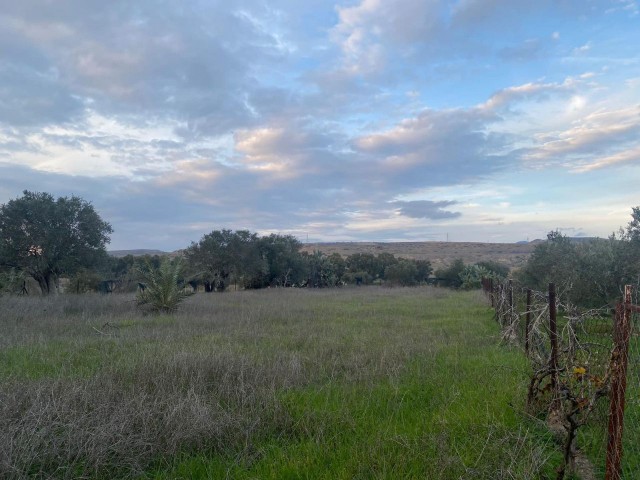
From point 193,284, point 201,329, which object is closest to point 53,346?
point 201,329

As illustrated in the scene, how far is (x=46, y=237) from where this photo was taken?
22859 mm

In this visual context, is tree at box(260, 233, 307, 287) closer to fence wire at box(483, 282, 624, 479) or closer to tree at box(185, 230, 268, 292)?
tree at box(185, 230, 268, 292)

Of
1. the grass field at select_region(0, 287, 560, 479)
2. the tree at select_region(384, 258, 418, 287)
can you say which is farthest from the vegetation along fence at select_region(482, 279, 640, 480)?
the tree at select_region(384, 258, 418, 287)

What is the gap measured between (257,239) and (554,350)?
34584 mm

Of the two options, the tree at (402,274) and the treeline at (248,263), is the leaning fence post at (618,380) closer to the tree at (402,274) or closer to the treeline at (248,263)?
the treeline at (248,263)

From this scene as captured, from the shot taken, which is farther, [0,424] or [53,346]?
[53,346]

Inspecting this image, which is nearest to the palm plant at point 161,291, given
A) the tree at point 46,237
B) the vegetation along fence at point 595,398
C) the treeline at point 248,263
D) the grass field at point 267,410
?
the treeline at point 248,263

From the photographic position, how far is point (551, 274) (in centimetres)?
1692

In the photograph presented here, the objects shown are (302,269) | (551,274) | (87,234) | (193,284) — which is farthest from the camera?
(302,269)

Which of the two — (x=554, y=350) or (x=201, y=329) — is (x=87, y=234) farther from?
(x=554, y=350)

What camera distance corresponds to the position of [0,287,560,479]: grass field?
13.6 feet

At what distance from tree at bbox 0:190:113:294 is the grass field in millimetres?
14451

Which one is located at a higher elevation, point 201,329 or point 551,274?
point 551,274

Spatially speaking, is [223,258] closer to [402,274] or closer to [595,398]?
[402,274]
